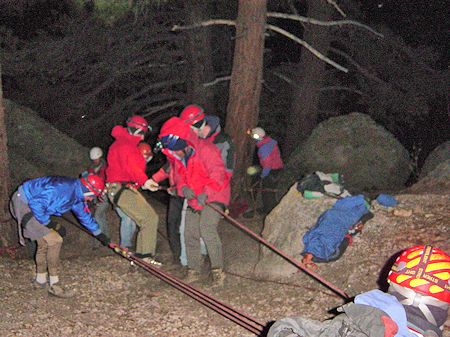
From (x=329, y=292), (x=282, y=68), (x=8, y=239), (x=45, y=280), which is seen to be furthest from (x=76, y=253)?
(x=282, y=68)

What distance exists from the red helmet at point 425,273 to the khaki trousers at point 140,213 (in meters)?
4.65

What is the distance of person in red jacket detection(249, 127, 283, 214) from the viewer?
30.1ft

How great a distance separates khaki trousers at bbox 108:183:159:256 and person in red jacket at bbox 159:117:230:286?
2.41 ft

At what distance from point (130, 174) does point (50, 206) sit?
138 centimetres

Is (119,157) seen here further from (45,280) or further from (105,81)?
(105,81)

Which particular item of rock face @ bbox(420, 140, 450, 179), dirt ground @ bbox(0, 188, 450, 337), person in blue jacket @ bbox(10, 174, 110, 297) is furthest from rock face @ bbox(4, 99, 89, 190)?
rock face @ bbox(420, 140, 450, 179)

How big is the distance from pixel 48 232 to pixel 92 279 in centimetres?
106

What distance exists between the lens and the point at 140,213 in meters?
7.34

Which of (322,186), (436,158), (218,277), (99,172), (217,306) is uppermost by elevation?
(322,186)

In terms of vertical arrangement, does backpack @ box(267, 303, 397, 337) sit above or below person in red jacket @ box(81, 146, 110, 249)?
above

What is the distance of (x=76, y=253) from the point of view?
8.35 m

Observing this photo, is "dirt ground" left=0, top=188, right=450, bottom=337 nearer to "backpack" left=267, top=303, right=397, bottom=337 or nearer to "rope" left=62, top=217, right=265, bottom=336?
"rope" left=62, top=217, right=265, bottom=336

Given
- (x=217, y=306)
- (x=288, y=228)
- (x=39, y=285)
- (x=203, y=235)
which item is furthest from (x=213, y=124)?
(x=39, y=285)

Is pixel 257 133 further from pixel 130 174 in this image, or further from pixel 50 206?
pixel 50 206
